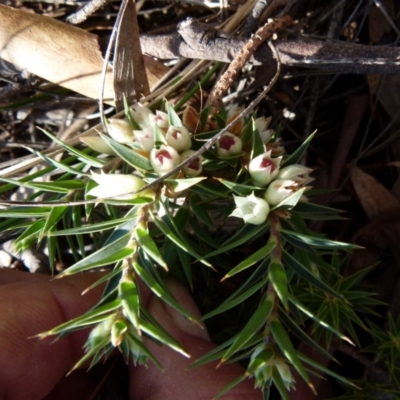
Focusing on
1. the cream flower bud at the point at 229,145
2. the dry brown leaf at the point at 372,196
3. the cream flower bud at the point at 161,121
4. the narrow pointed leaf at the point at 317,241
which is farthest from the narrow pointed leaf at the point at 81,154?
the dry brown leaf at the point at 372,196

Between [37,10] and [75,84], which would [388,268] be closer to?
[75,84]

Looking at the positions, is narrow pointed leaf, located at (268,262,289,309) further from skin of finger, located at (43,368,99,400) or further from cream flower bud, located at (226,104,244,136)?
skin of finger, located at (43,368,99,400)

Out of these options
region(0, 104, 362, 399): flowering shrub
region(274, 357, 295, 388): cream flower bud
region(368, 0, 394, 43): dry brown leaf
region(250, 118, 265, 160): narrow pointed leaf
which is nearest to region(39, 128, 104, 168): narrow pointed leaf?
region(0, 104, 362, 399): flowering shrub

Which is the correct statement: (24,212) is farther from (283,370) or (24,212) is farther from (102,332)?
(283,370)

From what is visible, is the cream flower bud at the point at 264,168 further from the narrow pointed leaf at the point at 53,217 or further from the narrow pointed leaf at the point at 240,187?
the narrow pointed leaf at the point at 53,217

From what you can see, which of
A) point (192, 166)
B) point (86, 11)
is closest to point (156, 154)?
point (192, 166)

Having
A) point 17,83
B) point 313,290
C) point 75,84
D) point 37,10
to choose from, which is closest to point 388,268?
point 313,290
